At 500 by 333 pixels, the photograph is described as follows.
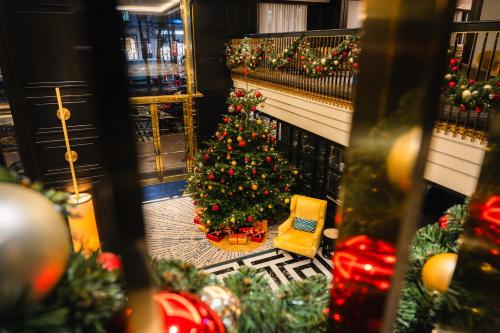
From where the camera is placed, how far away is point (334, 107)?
5.37 metres

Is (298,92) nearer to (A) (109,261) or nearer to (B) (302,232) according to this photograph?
(B) (302,232)

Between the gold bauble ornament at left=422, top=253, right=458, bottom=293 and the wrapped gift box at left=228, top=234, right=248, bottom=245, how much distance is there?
16.7 ft

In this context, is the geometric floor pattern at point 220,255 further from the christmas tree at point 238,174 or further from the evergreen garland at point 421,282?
the evergreen garland at point 421,282

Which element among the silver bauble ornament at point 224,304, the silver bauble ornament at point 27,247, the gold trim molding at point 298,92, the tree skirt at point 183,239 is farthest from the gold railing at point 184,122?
the silver bauble ornament at point 27,247

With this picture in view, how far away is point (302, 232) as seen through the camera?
6066 millimetres

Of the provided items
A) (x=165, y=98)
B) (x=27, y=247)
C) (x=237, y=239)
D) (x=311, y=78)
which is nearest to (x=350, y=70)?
(x=311, y=78)

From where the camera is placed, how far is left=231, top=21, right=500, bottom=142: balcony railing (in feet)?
11.1

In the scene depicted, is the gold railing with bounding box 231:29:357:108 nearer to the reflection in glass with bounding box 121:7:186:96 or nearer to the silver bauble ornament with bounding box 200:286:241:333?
the reflection in glass with bounding box 121:7:186:96

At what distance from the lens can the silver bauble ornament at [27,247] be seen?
0.66m

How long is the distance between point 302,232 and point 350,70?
2.84 m

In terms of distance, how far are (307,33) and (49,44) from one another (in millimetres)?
3783

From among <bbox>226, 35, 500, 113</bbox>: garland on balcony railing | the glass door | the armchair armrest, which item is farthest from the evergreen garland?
the glass door

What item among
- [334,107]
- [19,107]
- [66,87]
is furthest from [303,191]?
[19,107]

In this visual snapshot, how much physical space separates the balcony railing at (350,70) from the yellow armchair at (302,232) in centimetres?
187
